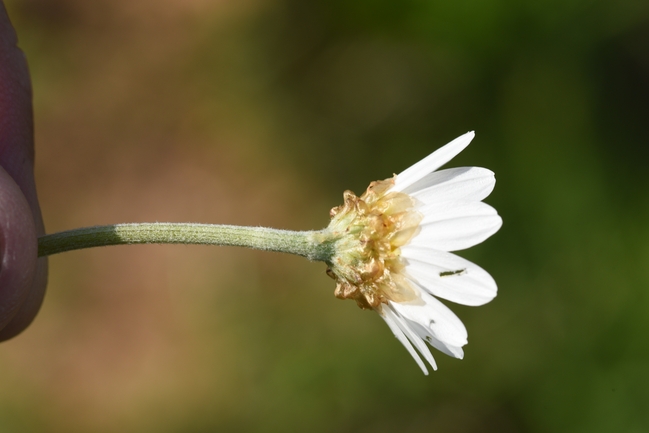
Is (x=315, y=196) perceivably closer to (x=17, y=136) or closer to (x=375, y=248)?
(x=17, y=136)

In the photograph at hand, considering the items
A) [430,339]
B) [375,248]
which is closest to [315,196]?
A: [375,248]

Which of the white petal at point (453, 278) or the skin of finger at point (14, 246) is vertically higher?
the skin of finger at point (14, 246)

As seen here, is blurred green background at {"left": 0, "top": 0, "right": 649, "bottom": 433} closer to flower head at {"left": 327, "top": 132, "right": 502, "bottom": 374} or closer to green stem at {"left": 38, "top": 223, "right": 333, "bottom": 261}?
flower head at {"left": 327, "top": 132, "right": 502, "bottom": 374}

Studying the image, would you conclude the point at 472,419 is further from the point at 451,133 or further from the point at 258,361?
the point at 451,133

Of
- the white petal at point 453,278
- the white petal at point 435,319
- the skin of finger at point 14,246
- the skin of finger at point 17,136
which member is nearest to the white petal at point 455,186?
the white petal at point 453,278

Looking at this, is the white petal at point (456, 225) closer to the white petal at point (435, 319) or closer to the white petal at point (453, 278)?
the white petal at point (453, 278)

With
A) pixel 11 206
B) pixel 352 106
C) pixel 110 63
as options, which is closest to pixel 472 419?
pixel 352 106

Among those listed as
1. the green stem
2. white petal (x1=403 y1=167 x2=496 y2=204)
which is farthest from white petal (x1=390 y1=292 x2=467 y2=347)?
the green stem
